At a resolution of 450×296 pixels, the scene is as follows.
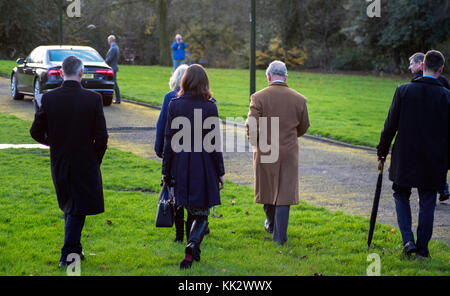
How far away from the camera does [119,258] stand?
627 cm

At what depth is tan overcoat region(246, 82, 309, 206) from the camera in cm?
690

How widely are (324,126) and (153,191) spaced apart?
26.1 feet

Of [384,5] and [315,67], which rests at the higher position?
[384,5]

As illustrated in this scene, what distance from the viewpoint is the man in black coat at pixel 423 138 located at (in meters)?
6.36

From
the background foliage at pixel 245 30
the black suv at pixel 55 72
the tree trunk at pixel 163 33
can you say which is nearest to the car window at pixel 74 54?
the black suv at pixel 55 72

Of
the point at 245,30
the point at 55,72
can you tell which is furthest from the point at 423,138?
the point at 245,30

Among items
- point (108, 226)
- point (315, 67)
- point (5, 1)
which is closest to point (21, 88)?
point (108, 226)

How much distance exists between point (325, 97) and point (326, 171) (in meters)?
14.0

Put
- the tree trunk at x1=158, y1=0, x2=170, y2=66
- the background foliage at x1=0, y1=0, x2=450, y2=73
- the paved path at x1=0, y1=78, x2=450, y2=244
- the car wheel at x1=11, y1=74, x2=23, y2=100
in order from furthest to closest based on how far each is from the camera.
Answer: the tree trunk at x1=158, y1=0, x2=170, y2=66, the background foliage at x1=0, y1=0, x2=450, y2=73, the car wheel at x1=11, y1=74, x2=23, y2=100, the paved path at x1=0, y1=78, x2=450, y2=244

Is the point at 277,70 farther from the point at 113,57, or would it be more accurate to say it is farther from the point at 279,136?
the point at 113,57

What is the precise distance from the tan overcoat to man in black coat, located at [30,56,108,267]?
1.78 metres

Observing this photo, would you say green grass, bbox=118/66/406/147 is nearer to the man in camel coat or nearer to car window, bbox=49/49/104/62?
car window, bbox=49/49/104/62

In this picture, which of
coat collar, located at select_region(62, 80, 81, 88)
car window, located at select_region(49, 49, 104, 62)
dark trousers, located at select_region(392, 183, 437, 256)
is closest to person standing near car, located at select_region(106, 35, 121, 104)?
car window, located at select_region(49, 49, 104, 62)
